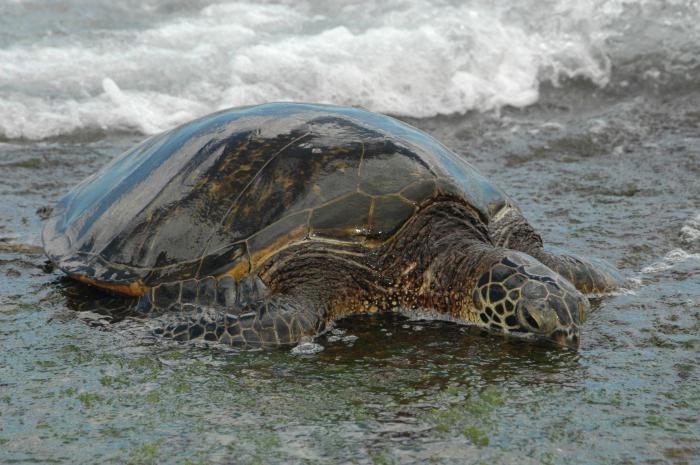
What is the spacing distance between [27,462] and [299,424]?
37.2 inches

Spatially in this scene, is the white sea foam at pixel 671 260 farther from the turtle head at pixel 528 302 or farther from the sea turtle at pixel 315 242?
the turtle head at pixel 528 302

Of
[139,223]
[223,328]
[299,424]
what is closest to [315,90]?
[139,223]

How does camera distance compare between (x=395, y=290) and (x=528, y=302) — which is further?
(x=395, y=290)

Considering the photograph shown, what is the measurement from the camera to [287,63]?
10.5 m

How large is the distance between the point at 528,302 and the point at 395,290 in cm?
72

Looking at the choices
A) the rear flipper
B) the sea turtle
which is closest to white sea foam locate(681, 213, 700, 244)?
the sea turtle

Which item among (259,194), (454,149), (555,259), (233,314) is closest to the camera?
(233,314)

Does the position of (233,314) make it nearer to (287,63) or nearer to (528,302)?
(528,302)

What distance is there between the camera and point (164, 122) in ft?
29.8

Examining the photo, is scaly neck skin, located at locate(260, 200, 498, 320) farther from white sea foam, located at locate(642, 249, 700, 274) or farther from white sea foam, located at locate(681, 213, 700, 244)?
white sea foam, located at locate(681, 213, 700, 244)

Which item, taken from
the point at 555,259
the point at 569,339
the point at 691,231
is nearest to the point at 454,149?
the point at 691,231

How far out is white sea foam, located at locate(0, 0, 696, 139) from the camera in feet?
30.6

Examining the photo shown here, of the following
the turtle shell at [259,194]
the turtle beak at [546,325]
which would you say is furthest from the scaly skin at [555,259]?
the turtle beak at [546,325]


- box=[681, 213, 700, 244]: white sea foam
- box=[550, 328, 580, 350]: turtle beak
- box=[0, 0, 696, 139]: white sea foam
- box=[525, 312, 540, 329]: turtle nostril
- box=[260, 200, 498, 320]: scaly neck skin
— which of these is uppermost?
box=[0, 0, 696, 139]: white sea foam
